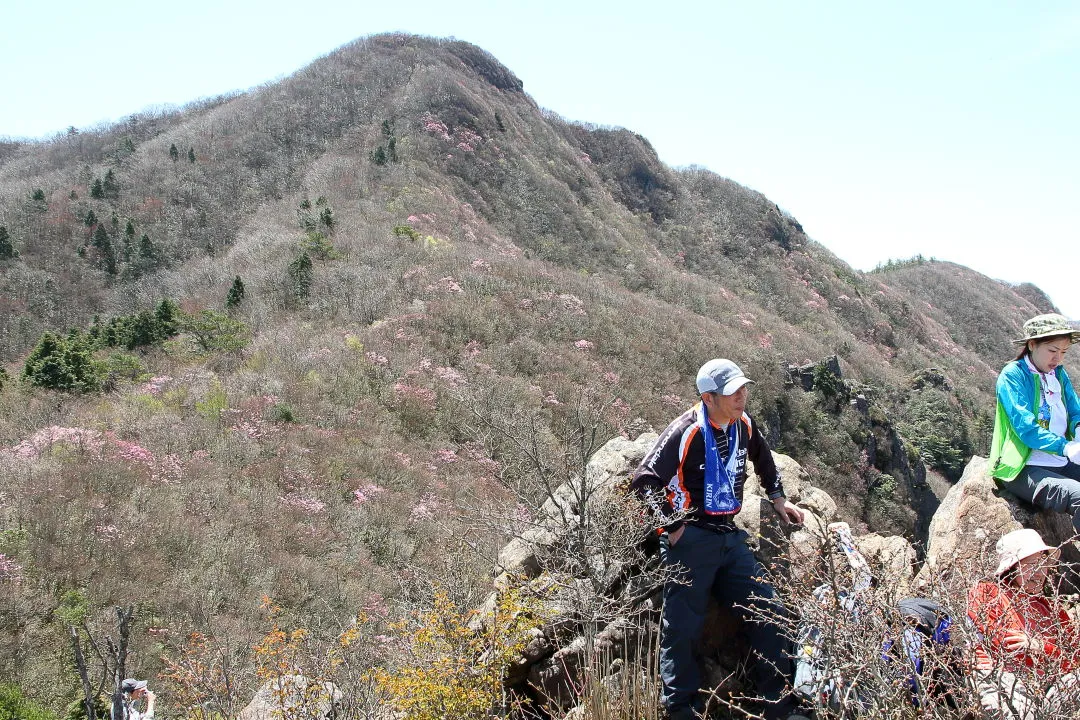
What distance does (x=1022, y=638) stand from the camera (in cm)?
239

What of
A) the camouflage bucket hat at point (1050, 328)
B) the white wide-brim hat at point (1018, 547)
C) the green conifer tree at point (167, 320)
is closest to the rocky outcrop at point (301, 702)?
the white wide-brim hat at point (1018, 547)

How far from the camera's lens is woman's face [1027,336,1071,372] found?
378 cm

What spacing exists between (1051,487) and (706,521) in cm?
228

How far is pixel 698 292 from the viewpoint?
31109mm

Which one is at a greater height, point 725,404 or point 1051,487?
point 725,404

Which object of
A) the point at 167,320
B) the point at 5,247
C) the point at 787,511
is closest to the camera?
the point at 787,511

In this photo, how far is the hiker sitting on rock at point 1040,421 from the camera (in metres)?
3.69

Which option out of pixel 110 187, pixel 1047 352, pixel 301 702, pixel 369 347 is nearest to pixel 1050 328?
pixel 1047 352

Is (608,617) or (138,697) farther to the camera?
(138,697)

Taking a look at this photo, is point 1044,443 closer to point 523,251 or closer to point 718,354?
point 718,354

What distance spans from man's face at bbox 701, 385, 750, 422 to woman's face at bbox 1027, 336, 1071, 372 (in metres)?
2.21

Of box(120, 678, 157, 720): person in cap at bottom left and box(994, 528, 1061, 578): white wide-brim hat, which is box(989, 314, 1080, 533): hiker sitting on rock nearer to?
box(994, 528, 1061, 578): white wide-brim hat

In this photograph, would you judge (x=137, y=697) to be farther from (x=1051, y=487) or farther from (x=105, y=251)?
(x=105, y=251)

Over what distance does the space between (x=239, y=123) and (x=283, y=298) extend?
26175 mm
